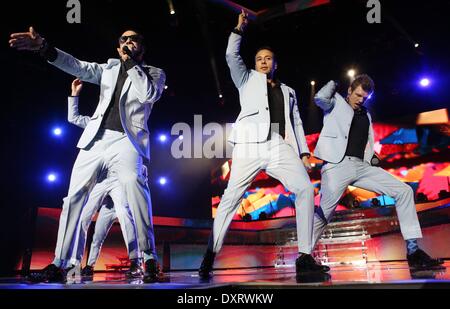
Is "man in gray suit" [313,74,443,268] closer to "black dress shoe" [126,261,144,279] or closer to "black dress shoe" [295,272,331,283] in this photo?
"black dress shoe" [295,272,331,283]

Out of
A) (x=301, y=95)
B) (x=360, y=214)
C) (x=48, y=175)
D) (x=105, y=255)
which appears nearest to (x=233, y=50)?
(x=105, y=255)

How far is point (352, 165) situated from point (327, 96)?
730mm

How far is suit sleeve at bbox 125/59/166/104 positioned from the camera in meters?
2.61

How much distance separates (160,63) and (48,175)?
3.74 meters

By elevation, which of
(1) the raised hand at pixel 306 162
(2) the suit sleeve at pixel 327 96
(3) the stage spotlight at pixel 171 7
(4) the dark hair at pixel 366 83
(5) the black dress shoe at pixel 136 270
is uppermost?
(3) the stage spotlight at pixel 171 7

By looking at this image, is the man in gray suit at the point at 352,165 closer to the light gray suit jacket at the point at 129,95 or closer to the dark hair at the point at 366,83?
the dark hair at the point at 366,83

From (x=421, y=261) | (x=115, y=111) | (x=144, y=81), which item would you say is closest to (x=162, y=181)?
(x=115, y=111)

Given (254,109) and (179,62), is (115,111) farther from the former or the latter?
(179,62)

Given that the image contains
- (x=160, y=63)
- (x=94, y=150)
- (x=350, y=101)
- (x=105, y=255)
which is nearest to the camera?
(x=94, y=150)

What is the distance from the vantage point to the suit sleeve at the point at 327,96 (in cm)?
342

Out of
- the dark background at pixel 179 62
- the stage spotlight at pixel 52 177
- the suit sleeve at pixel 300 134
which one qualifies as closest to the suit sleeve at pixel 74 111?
the suit sleeve at pixel 300 134

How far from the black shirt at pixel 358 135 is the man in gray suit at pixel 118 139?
1.98m
